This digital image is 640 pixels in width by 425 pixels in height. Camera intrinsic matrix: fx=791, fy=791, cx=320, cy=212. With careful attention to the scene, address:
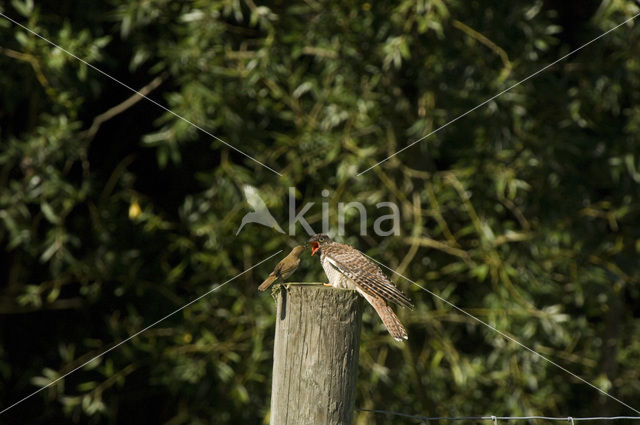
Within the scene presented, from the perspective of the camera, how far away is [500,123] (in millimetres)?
4566

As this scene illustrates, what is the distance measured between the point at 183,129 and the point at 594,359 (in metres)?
2.97

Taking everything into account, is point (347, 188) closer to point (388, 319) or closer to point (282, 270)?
point (388, 319)

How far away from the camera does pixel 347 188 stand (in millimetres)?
4660

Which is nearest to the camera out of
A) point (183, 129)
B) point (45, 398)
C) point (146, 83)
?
point (183, 129)

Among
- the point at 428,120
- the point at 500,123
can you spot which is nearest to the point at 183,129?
the point at 428,120

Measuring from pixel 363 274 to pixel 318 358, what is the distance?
27.6 inches

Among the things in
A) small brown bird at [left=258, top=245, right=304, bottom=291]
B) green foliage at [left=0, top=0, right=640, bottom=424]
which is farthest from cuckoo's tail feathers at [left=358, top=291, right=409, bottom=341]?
green foliage at [left=0, top=0, right=640, bottom=424]

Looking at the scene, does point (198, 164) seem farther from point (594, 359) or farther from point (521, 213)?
point (594, 359)

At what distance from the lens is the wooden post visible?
2.17 meters

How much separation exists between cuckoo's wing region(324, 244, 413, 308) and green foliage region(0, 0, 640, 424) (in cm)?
157

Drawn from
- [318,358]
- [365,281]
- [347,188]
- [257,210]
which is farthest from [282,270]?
[347,188]

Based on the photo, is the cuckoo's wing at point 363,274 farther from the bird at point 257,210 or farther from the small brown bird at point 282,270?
the bird at point 257,210

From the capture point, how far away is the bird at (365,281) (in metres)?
2.74

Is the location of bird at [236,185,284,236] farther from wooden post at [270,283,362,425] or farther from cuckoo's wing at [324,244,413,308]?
wooden post at [270,283,362,425]
